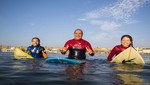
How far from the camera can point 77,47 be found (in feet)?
41.1

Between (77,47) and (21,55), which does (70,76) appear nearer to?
(77,47)

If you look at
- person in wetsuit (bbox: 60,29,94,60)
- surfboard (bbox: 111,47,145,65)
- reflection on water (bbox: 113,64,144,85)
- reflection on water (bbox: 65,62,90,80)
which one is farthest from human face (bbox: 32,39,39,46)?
reflection on water (bbox: 113,64,144,85)

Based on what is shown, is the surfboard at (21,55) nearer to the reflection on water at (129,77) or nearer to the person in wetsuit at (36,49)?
the person in wetsuit at (36,49)

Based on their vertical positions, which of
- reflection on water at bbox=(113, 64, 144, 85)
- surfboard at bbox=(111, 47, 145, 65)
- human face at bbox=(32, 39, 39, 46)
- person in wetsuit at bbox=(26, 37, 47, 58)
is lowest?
reflection on water at bbox=(113, 64, 144, 85)

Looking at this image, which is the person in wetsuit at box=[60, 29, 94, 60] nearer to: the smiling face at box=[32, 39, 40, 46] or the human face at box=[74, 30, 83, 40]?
the human face at box=[74, 30, 83, 40]

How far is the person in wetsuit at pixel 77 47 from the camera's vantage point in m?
12.5

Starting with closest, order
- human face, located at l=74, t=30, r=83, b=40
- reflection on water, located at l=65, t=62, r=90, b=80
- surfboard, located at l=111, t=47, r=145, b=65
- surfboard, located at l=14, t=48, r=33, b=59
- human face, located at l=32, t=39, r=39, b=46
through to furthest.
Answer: reflection on water, located at l=65, t=62, r=90, b=80, surfboard, located at l=111, t=47, r=145, b=65, human face, located at l=74, t=30, r=83, b=40, surfboard, located at l=14, t=48, r=33, b=59, human face, located at l=32, t=39, r=39, b=46

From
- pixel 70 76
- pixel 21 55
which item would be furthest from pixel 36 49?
pixel 70 76

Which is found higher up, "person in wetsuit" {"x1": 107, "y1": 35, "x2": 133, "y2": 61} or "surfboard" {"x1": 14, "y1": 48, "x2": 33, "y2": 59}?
"person in wetsuit" {"x1": 107, "y1": 35, "x2": 133, "y2": 61}

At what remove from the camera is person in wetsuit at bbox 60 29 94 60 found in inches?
493

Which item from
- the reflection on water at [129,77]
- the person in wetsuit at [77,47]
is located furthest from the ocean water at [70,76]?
the person in wetsuit at [77,47]

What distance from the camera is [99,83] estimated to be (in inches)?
174

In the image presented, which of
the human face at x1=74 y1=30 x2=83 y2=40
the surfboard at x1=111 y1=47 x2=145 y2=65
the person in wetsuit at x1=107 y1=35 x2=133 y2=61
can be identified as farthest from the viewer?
the human face at x1=74 y1=30 x2=83 y2=40

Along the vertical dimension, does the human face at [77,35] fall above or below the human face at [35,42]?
above
